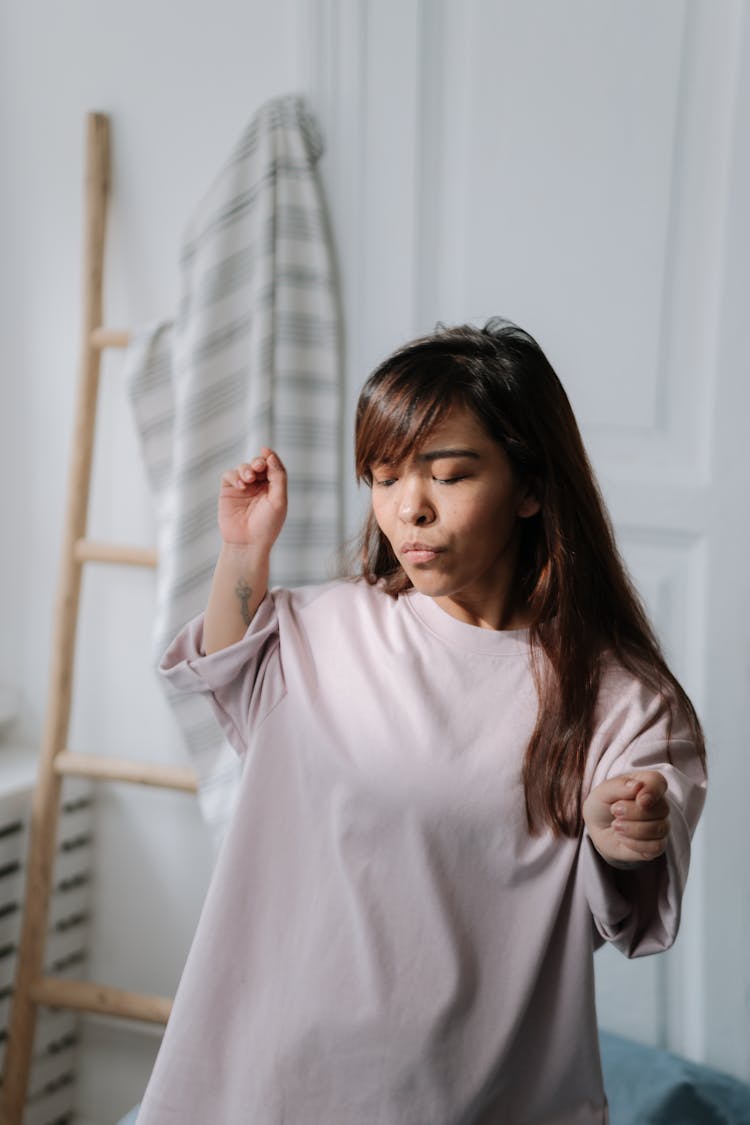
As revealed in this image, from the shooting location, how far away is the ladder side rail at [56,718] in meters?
1.90

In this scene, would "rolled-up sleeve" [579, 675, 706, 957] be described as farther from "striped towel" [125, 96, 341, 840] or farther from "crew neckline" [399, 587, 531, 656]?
"striped towel" [125, 96, 341, 840]

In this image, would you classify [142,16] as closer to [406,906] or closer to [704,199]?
[704,199]

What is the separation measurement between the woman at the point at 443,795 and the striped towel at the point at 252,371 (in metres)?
0.64

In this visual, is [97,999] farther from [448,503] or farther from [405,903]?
[448,503]

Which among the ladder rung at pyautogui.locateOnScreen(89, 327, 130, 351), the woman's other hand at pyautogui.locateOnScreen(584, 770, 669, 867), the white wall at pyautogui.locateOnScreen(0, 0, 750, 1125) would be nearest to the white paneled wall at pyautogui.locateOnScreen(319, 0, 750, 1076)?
the white wall at pyautogui.locateOnScreen(0, 0, 750, 1125)

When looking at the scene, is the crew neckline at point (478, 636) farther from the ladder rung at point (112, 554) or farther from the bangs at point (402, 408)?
the ladder rung at point (112, 554)

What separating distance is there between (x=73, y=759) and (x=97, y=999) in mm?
358

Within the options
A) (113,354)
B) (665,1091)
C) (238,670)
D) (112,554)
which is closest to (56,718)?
(112,554)

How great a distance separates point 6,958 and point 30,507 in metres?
0.71

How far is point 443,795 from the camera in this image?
1039 millimetres

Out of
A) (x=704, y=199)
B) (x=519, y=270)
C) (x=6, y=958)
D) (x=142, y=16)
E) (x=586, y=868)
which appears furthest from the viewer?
(x=6, y=958)

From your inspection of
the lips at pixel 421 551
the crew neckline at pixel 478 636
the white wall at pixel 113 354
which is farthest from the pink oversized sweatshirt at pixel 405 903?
the white wall at pixel 113 354

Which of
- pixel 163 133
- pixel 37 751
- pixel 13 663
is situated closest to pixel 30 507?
pixel 13 663

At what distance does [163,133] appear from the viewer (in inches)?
73.8
